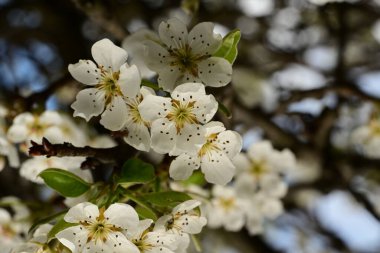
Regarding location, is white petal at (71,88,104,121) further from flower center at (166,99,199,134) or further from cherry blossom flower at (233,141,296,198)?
cherry blossom flower at (233,141,296,198)

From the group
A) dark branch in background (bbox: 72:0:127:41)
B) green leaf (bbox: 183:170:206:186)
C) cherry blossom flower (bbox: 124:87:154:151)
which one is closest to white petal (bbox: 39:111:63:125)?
dark branch in background (bbox: 72:0:127:41)

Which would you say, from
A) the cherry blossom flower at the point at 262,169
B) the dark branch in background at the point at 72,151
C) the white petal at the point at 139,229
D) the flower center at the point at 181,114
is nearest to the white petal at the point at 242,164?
the cherry blossom flower at the point at 262,169

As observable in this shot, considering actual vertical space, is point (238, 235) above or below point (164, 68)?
below

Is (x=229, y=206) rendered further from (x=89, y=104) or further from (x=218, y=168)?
(x=89, y=104)

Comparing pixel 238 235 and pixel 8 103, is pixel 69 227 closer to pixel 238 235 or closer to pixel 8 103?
pixel 8 103

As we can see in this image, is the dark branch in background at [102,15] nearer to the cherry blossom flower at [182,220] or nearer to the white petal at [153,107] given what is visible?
the white petal at [153,107]

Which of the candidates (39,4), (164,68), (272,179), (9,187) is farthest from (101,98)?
(39,4)
